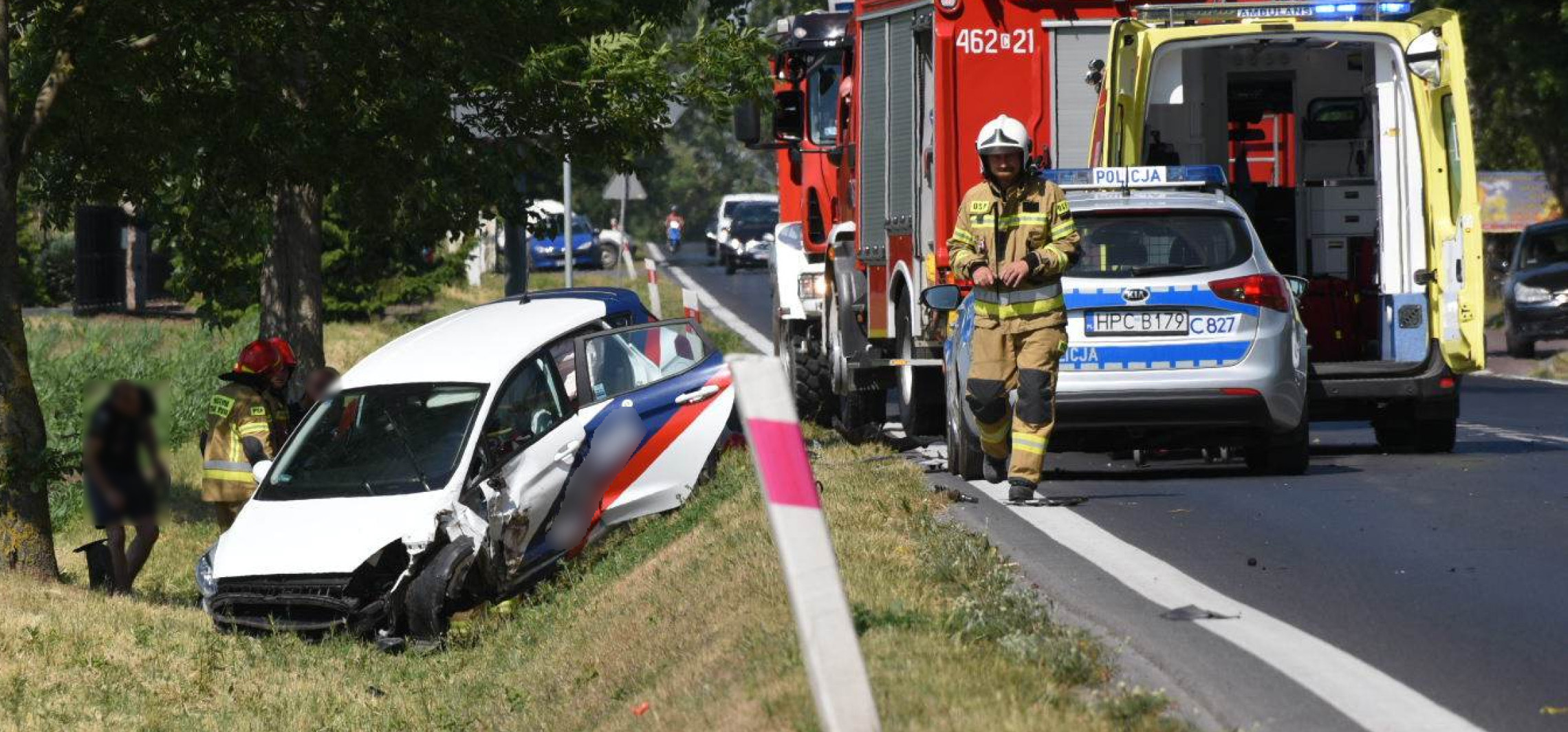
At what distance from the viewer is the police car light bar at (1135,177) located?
1159 cm

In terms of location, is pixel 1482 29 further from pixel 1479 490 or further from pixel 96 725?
pixel 96 725

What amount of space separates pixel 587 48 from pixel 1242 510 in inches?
263

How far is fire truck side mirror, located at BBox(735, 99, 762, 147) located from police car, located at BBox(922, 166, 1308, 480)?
182 inches

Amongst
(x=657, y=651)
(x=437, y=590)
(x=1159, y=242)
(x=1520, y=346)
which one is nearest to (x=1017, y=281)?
(x=1159, y=242)

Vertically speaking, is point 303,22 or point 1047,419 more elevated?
point 303,22

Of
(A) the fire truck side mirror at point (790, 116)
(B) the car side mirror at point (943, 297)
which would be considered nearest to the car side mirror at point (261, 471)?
(B) the car side mirror at point (943, 297)

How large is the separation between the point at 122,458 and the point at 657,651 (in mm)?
6215

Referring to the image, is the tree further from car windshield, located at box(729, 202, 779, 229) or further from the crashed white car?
the crashed white car

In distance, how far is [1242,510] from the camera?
9.84 m

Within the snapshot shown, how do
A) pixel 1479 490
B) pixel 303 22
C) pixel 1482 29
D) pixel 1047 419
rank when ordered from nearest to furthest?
pixel 1047 419
pixel 1479 490
pixel 303 22
pixel 1482 29

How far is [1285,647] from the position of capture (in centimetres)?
606

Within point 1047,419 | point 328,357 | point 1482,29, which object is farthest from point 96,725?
point 1482,29

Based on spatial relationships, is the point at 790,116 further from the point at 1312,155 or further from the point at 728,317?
the point at 728,317

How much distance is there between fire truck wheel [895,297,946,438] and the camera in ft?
44.9
